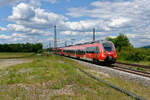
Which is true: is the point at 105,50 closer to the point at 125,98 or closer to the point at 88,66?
the point at 88,66

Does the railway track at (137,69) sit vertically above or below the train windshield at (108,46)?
below

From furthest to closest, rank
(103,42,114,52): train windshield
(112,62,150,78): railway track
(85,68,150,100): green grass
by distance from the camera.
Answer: (103,42,114,52): train windshield
(112,62,150,78): railway track
(85,68,150,100): green grass

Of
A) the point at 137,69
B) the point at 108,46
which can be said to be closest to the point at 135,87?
the point at 137,69

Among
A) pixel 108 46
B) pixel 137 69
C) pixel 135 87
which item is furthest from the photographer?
pixel 108 46

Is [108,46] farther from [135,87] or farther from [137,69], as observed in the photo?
[135,87]

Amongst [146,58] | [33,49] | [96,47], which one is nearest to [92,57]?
[96,47]

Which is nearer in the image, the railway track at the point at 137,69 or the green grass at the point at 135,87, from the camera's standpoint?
the green grass at the point at 135,87

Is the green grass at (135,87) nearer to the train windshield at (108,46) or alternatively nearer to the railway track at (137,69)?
the railway track at (137,69)

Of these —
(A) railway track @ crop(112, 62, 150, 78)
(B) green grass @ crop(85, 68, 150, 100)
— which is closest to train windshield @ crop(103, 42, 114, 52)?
(A) railway track @ crop(112, 62, 150, 78)

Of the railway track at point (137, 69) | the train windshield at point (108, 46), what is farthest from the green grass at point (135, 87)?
the train windshield at point (108, 46)

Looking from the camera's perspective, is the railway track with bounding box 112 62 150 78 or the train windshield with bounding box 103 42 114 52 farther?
the train windshield with bounding box 103 42 114 52

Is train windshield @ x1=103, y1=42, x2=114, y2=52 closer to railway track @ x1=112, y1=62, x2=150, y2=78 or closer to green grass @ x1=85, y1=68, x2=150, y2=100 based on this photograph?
Result: railway track @ x1=112, y1=62, x2=150, y2=78

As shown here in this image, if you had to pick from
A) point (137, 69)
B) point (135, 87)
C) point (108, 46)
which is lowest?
point (135, 87)

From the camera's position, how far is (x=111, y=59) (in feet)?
64.6
